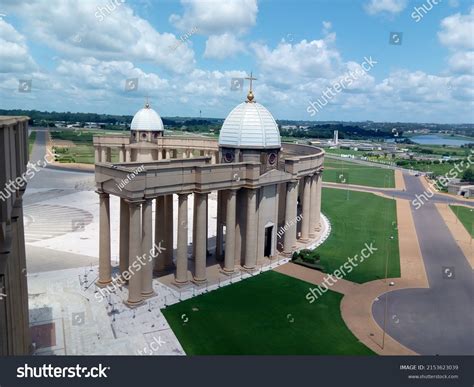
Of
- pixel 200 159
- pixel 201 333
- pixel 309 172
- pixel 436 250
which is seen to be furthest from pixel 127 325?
pixel 436 250

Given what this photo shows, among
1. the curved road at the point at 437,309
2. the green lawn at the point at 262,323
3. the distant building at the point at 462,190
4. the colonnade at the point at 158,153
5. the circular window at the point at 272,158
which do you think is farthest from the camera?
the distant building at the point at 462,190

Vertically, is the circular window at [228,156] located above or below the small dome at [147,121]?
below

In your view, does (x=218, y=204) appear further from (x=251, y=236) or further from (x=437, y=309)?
(x=437, y=309)

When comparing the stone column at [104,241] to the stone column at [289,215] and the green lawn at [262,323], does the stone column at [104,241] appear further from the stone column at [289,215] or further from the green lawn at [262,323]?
the stone column at [289,215]

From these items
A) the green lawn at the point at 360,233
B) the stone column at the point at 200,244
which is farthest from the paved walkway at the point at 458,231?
the stone column at the point at 200,244

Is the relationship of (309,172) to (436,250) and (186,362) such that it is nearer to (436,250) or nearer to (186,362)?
(436,250)

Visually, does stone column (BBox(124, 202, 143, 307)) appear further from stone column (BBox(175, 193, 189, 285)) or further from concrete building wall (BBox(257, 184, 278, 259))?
concrete building wall (BBox(257, 184, 278, 259))

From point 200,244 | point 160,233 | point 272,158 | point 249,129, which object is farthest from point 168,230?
point 272,158
